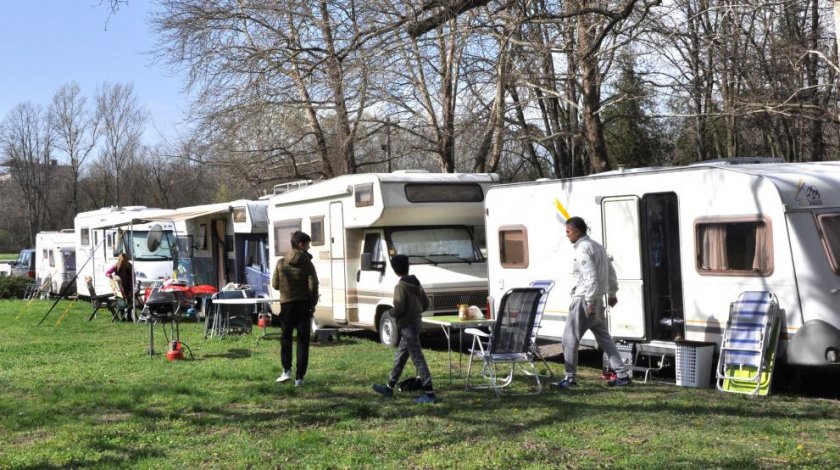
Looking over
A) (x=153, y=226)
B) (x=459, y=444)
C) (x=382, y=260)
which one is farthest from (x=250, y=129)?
(x=459, y=444)

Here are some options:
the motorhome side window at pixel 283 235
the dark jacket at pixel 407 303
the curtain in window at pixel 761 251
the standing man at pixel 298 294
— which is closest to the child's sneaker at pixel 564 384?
the dark jacket at pixel 407 303

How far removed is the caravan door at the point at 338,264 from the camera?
591 inches

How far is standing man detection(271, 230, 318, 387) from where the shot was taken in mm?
9828

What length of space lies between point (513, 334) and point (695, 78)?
1234cm

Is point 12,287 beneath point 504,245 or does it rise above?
beneath

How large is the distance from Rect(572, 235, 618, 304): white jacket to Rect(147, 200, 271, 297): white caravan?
34.4ft

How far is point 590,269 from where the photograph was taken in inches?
371

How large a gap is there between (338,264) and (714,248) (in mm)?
Result: 6874

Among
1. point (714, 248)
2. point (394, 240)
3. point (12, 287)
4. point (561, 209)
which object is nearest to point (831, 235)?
point (714, 248)

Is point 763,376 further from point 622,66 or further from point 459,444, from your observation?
point 622,66

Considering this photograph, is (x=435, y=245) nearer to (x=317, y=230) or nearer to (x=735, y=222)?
(x=317, y=230)

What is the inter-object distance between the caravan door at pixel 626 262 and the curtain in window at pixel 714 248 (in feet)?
2.76

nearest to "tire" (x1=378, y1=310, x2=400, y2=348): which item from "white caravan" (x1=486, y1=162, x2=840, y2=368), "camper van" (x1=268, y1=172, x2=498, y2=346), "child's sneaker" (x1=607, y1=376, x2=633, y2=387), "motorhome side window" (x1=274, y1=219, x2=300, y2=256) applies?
"camper van" (x1=268, y1=172, x2=498, y2=346)

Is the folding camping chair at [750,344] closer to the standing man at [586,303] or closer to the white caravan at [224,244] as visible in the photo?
the standing man at [586,303]
